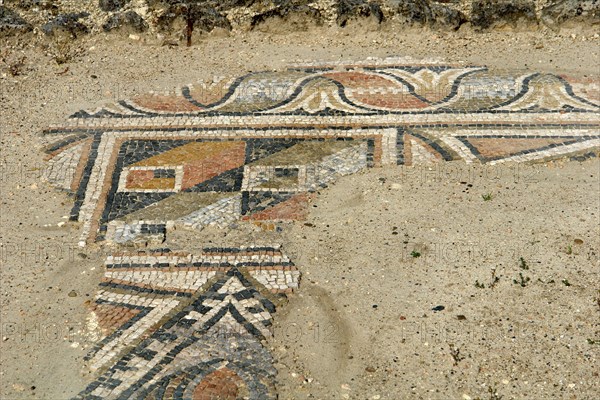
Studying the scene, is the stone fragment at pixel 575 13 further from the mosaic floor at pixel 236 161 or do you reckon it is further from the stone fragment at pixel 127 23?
the stone fragment at pixel 127 23

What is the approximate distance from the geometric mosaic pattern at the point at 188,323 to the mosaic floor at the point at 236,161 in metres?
0.01

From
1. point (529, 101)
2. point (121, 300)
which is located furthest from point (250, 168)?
point (529, 101)

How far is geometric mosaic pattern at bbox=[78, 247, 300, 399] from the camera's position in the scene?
712 cm

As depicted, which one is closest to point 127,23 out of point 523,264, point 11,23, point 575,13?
point 11,23

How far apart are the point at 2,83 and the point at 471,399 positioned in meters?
7.41

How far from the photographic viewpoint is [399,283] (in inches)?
321

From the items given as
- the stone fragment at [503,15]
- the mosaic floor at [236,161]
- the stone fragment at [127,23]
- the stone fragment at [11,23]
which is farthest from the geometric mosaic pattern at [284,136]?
the stone fragment at [11,23]

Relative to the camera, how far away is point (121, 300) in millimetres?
8078

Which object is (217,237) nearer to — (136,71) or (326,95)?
(326,95)

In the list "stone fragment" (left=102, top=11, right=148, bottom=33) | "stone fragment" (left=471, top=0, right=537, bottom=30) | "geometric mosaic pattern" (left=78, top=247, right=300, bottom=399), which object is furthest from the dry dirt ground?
"stone fragment" (left=471, top=0, right=537, bottom=30)

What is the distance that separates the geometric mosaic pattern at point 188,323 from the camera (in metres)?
7.12

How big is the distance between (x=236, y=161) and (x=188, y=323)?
266cm

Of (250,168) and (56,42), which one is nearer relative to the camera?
(250,168)

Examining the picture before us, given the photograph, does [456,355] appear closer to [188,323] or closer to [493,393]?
[493,393]
